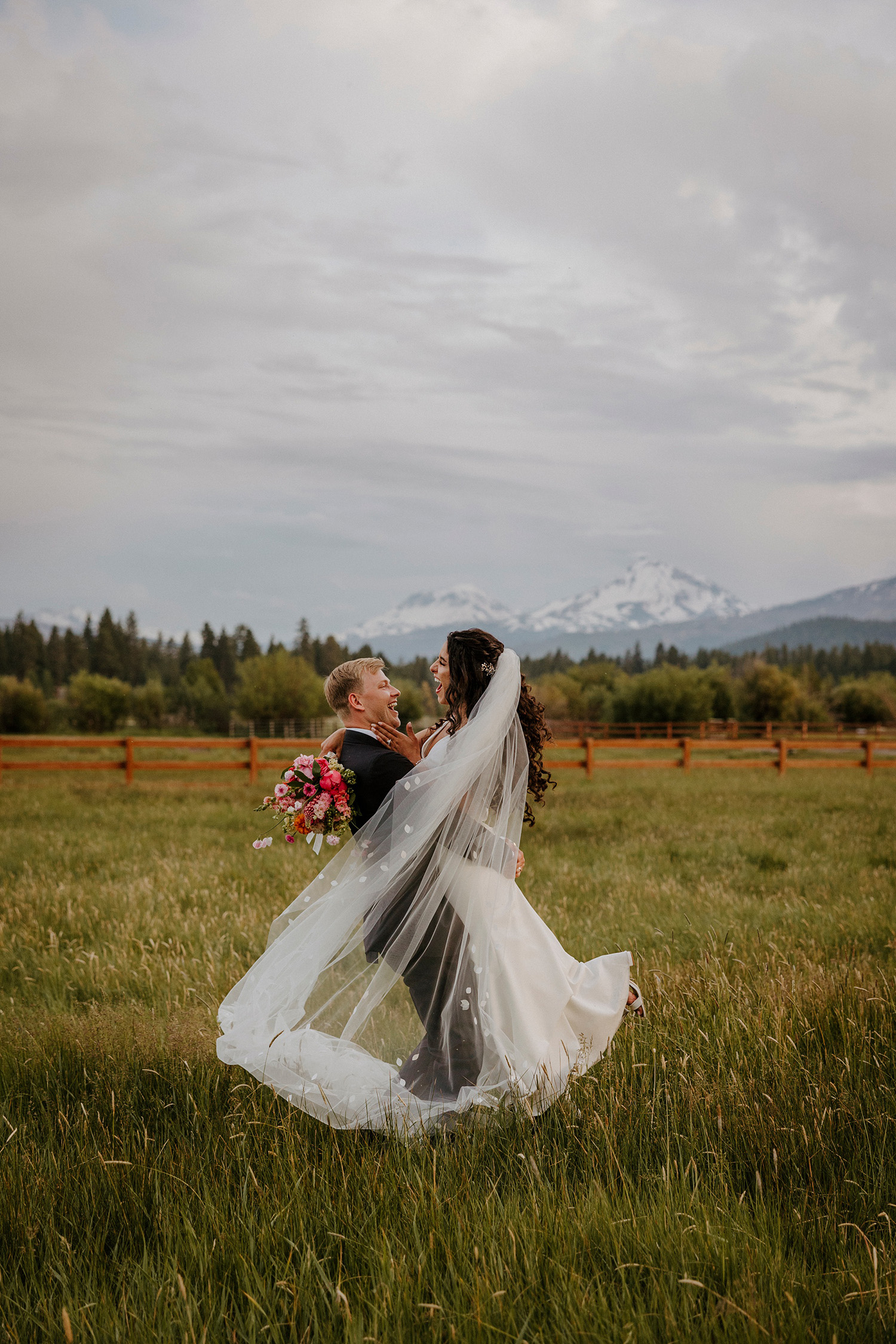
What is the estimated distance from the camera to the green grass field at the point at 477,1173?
226cm

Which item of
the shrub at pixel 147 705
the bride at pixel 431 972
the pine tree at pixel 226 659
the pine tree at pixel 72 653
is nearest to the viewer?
the bride at pixel 431 972

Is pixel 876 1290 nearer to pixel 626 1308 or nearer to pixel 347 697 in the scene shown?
pixel 626 1308

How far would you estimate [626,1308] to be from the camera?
2205mm

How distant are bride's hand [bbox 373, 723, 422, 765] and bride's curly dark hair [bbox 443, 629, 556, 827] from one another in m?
0.20

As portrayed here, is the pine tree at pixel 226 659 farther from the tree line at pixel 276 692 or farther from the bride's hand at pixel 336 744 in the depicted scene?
the bride's hand at pixel 336 744

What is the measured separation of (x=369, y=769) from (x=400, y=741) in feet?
1.11

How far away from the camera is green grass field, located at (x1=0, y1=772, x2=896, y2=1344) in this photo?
7.41 feet

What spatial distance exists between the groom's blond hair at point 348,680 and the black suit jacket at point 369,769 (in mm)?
158

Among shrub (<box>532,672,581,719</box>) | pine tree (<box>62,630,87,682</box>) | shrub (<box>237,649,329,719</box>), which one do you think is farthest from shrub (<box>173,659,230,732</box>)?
shrub (<box>532,672,581,719</box>)

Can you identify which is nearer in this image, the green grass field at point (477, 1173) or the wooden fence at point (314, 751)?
the green grass field at point (477, 1173)

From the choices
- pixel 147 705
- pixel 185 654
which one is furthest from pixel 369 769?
pixel 185 654

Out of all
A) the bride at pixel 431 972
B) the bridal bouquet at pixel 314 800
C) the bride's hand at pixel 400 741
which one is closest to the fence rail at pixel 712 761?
the bride's hand at pixel 400 741

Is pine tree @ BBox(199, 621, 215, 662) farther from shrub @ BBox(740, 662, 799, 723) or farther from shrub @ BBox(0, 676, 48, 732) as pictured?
shrub @ BBox(740, 662, 799, 723)

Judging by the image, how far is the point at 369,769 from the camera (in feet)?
12.0
